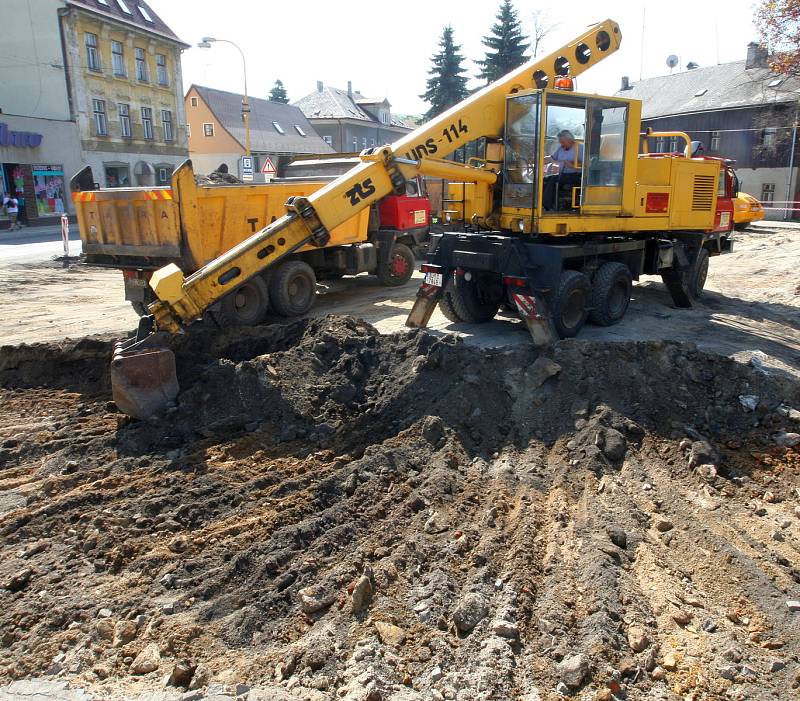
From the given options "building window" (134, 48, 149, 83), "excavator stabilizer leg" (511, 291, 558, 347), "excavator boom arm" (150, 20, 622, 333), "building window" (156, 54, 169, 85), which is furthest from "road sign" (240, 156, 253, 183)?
"building window" (156, 54, 169, 85)

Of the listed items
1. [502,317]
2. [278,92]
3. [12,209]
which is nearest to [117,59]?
[12,209]

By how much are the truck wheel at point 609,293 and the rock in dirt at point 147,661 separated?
6841 millimetres

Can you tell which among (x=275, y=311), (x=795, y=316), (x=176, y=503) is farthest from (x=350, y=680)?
(x=795, y=316)

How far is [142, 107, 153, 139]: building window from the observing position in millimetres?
34969

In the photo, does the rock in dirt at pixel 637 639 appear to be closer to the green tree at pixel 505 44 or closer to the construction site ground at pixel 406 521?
the construction site ground at pixel 406 521

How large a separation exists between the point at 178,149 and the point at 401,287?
2849cm

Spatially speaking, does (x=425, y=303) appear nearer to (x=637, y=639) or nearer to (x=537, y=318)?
(x=537, y=318)

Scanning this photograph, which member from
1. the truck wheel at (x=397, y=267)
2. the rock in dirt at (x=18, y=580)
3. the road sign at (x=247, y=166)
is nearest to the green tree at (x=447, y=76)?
the road sign at (x=247, y=166)

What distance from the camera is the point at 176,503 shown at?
531 centimetres

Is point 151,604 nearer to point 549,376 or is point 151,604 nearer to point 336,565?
point 336,565

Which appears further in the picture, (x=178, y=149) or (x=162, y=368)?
(x=178, y=149)

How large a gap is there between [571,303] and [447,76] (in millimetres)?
40785

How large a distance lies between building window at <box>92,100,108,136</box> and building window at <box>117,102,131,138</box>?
103cm

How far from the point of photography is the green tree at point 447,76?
4503cm
